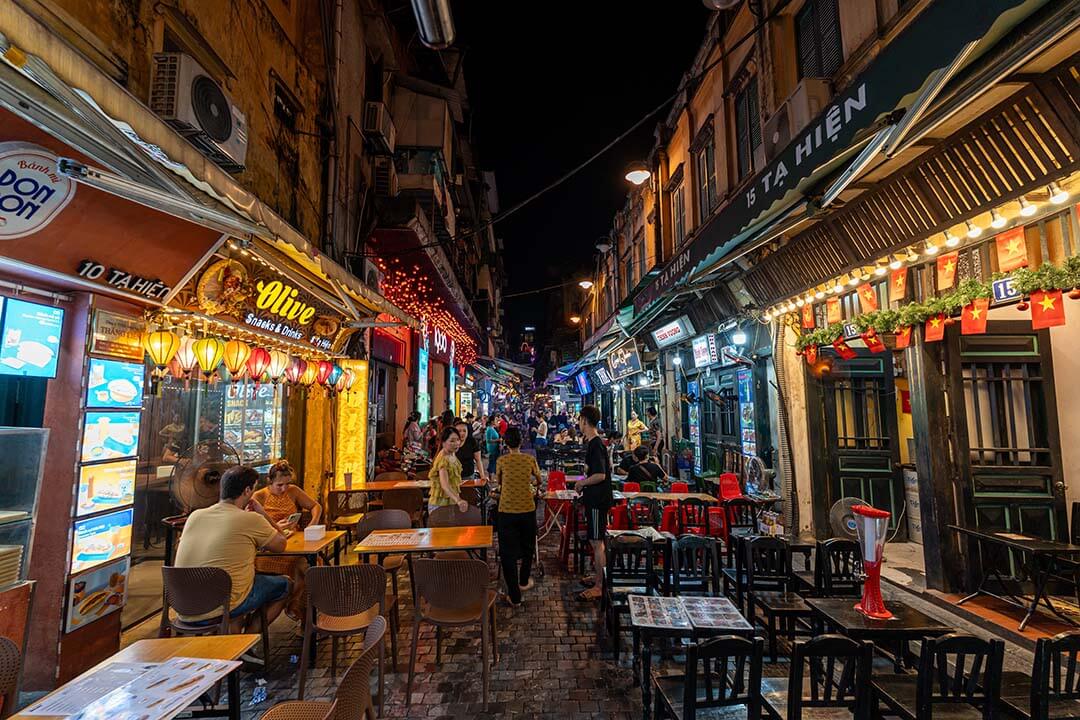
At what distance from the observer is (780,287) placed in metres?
8.38

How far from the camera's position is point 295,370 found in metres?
8.23

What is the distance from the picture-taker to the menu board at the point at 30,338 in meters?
4.18

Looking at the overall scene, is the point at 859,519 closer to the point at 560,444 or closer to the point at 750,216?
the point at 750,216

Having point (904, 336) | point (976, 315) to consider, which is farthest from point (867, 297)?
point (976, 315)

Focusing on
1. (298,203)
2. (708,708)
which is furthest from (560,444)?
(708,708)

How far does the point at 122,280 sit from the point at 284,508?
306 cm

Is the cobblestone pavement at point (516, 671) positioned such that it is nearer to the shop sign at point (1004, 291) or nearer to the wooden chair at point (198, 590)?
Result: the wooden chair at point (198, 590)

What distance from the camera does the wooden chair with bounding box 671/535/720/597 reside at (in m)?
5.02

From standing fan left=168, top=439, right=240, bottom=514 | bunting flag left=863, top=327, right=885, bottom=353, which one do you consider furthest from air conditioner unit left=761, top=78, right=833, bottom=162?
standing fan left=168, top=439, right=240, bottom=514

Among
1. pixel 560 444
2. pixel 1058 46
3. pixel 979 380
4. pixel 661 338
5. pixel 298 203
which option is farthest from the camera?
pixel 560 444

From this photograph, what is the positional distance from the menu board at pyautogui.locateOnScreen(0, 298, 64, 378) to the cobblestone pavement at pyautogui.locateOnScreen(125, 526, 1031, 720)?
320cm

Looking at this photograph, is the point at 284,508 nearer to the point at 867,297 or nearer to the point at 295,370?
the point at 295,370

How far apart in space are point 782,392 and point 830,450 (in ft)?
4.03

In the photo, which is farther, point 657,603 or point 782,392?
point 782,392
